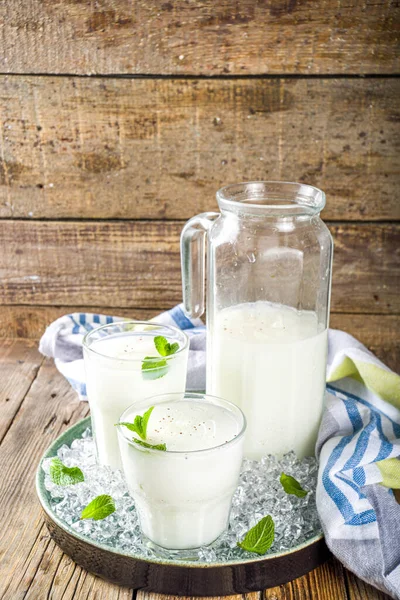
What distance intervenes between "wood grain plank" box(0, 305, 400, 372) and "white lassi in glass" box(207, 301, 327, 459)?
0.61m

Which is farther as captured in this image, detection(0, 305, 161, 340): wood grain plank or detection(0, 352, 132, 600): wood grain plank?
detection(0, 305, 161, 340): wood grain plank

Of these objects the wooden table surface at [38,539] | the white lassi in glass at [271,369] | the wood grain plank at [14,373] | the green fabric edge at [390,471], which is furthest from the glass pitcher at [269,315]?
the wood grain plank at [14,373]

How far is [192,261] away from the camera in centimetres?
110

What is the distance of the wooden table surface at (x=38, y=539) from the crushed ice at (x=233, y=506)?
5 cm

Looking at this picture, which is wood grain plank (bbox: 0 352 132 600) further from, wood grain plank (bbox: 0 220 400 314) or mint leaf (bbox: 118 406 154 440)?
wood grain plank (bbox: 0 220 400 314)

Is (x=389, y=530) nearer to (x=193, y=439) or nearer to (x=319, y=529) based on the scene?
(x=319, y=529)

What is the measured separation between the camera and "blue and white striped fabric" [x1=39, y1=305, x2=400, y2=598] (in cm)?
88

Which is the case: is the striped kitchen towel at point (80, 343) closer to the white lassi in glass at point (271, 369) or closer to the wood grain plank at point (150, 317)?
the wood grain plank at point (150, 317)

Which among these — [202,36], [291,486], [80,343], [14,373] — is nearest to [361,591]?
[291,486]

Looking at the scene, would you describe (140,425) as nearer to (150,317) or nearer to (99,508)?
(99,508)

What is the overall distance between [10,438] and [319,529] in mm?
570

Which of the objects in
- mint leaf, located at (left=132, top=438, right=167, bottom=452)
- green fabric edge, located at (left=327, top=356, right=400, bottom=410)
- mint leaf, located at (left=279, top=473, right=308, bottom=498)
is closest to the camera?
mint leaf, located at (left=132, top=438, right=167, bottom=452)

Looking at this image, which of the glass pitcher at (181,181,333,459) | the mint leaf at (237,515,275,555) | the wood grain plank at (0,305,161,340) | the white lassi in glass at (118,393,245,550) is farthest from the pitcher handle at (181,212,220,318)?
the wood grain plank at (0,305,161,340)

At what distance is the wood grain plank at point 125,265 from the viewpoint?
1.59 meters
